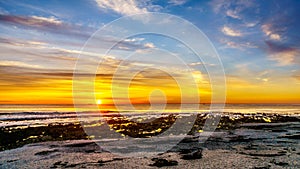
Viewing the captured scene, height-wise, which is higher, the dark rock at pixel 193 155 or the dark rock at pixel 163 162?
the dark rock at pixel 193 155

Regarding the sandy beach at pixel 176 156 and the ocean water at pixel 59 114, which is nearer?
the sandy beach at pixel 176 156

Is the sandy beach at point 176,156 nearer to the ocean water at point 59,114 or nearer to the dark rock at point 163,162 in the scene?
the dark rock at point 163,162

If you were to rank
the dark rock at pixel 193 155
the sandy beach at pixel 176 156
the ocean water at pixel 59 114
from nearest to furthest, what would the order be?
the sandy beach at pixel 176 156 < the dark rock at pixel 193 155 < the ocean water at pixel 59 114

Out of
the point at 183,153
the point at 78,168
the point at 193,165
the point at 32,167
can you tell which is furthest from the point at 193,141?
Answer: the point at 32,167

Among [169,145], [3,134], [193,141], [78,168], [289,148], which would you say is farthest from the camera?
[3,134]

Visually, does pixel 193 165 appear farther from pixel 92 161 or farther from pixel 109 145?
pixel 109 145

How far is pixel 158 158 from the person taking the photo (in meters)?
20.5

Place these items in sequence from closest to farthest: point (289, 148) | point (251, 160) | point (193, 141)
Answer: point (251, 160) < point (289, 148) < point (193, 141)

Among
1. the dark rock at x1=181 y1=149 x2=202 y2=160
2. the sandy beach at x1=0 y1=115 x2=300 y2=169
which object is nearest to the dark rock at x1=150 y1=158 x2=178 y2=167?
the sandy beach at x1=0 y1=115 x2=300 y2=169

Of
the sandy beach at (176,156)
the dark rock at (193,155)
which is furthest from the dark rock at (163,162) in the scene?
the dark rock at (193,155)

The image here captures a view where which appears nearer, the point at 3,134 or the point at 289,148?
the point at 289,148

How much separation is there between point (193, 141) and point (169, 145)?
3416mm

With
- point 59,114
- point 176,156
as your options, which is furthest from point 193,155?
point 59,114

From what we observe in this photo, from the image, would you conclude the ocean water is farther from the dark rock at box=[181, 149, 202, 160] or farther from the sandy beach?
the dark rock at box=[181, 149, 202, 160]
